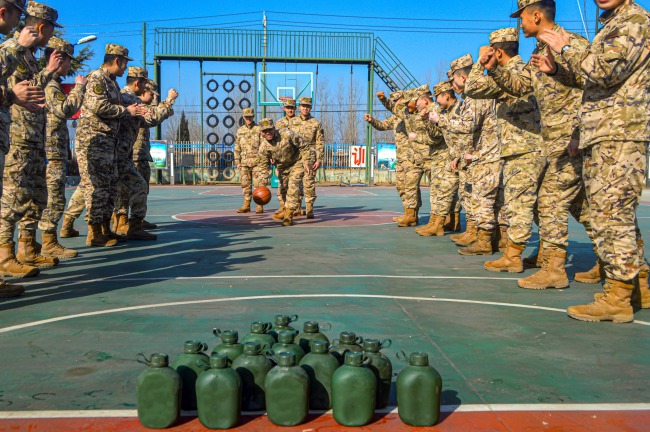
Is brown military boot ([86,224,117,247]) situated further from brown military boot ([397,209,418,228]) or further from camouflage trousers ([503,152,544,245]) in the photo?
camouflage trousers ([503,152,544,245])

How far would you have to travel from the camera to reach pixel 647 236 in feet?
Result: 32.3

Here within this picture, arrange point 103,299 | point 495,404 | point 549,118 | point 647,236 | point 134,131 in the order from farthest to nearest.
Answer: point 647,236 < point 134,131 < point 549,118 < point 103,299 < point 495,404

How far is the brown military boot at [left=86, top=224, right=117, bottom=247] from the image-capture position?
Result: 8.37m

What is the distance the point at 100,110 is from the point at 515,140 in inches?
193

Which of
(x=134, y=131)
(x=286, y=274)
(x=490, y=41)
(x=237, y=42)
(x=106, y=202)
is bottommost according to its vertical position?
(x=286, y=274)

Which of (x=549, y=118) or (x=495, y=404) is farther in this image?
(x=549, y=118)

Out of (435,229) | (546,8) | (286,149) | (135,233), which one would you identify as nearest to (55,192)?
(135,233)

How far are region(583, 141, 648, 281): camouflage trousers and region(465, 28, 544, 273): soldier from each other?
1.45 meters

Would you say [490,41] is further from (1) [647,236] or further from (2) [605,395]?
(1) [647,236]

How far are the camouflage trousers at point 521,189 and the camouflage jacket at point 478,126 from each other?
1.26m

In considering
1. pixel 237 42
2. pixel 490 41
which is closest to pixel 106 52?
pixel 490 41

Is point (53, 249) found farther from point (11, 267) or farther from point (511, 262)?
point (511, 262)

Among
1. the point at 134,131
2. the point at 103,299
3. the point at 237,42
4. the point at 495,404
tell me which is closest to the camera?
the point at 495,404

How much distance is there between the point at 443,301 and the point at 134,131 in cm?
567
